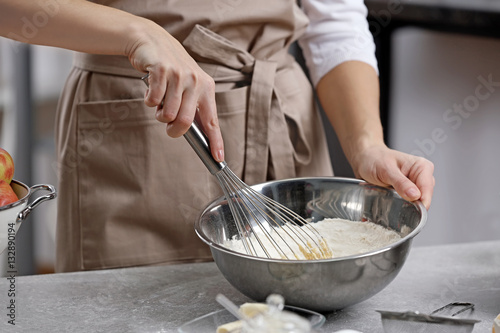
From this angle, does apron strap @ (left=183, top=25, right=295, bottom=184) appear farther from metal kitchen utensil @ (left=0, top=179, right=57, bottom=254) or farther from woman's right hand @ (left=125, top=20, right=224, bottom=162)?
metal kitchen utensil @ (left=0, top=179, right=57, bottom=254)

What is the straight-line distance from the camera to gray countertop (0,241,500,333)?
0.68 meters

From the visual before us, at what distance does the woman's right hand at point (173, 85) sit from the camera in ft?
2.23

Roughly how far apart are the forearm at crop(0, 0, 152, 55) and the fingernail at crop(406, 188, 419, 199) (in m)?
0.37

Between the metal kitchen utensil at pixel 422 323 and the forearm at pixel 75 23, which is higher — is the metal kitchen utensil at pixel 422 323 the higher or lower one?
the lower one

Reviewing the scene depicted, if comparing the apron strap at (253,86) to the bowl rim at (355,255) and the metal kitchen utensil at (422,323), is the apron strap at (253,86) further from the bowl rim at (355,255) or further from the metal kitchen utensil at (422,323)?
the metal kitchen utensil at (422,323)

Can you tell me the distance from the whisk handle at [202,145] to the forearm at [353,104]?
279 millimetres

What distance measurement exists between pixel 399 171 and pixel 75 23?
1.46 feet

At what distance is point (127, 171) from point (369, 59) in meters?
0.44

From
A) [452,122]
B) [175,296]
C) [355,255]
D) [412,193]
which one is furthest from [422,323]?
[452,122]

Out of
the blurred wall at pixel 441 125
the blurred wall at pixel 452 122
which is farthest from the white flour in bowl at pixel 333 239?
the blurred wall at pixel 452 122

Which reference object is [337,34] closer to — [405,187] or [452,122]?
[405,187]

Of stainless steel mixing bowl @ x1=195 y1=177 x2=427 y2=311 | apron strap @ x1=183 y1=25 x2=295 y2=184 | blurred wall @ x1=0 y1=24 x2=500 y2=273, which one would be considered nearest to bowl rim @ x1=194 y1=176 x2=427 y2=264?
stainless steel mixing bowl @ x1=195 y1=177 x2=427 y2=311

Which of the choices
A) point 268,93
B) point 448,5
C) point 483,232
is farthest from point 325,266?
point 483,232

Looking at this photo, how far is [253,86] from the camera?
36.2 inches
